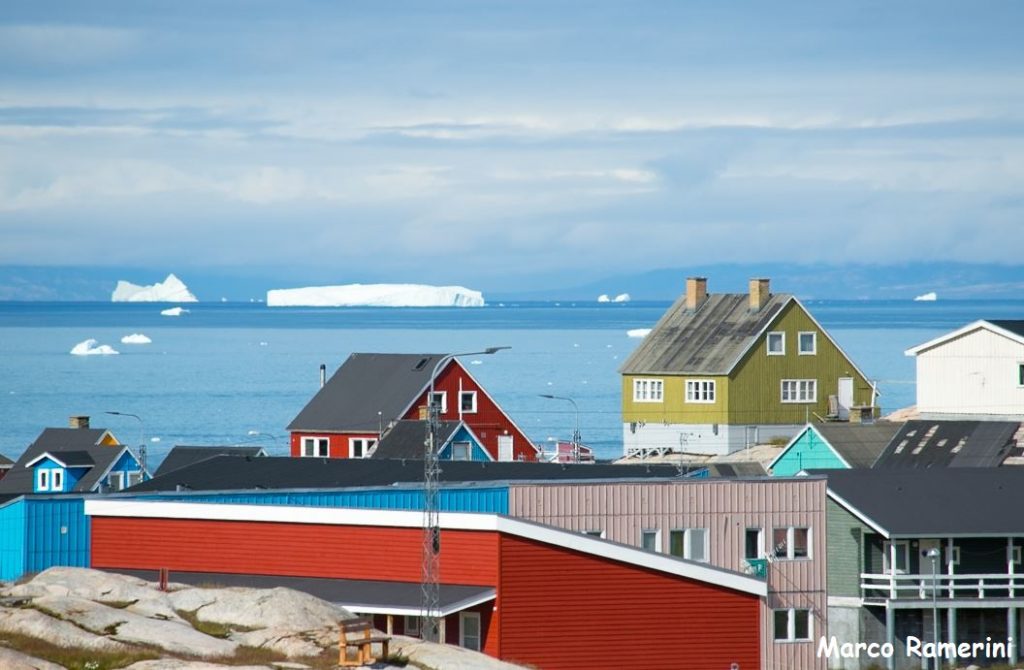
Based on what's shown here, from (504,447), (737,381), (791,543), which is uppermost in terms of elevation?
(737,381)

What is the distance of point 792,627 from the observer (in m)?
44.9

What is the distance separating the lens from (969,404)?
72125mm

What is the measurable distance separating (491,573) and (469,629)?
1.24 metres

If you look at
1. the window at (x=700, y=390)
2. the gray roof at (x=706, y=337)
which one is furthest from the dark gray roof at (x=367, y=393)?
the window at (x=700, y=390)

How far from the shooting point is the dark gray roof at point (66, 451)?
2662 inches

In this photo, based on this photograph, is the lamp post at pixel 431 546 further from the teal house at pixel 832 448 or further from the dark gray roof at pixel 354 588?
the teal house at pixel 832 448

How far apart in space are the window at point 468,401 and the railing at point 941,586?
34317 mm

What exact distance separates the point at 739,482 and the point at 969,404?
29836 mm

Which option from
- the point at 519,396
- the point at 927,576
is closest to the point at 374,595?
the point at 927,576

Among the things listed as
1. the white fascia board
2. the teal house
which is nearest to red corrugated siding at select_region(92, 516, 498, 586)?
the white fascia board

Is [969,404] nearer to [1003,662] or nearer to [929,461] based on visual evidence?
[929,461]

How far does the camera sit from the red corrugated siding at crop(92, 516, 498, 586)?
39750mm

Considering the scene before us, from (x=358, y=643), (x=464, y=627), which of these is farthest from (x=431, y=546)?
(x=358, y=643)

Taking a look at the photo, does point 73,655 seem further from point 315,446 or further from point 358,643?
point 315,446
